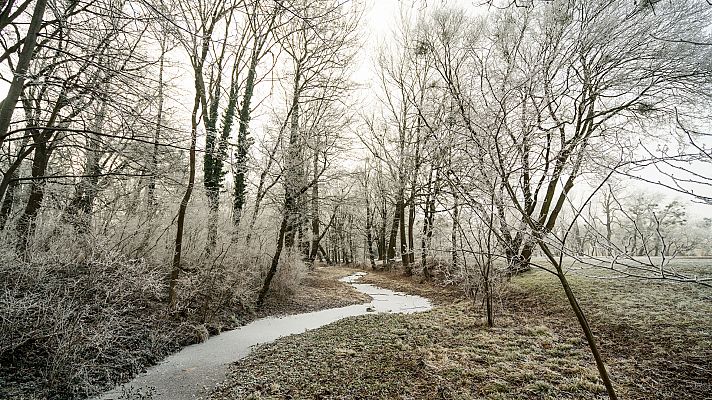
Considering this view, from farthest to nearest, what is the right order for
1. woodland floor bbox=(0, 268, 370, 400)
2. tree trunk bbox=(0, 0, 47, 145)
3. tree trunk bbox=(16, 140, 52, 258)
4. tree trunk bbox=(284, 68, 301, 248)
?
1. tree trunk bbox=(284, 68, 301, 248)
2. tree trunk bbox=(16, 140, 52, 258)
3. woodland floor bbox=(0, 268, 370, 400)
4. tree trunk bbox=(0, 0, 47, 145)

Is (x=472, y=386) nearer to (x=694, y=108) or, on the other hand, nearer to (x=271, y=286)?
(x=271, y=286)

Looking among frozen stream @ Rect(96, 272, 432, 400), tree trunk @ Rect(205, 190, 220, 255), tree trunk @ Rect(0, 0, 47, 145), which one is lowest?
frozen stream @ Rect(96, 272, 432, 400)

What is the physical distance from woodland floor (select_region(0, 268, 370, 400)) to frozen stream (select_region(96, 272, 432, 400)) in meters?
0.21

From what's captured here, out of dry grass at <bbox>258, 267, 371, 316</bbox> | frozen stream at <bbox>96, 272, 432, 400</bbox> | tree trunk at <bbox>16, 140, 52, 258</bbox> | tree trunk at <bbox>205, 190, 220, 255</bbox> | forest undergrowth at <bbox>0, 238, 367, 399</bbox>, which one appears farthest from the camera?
dry grass at <bbox>258, 267, 371, 316</bbox>

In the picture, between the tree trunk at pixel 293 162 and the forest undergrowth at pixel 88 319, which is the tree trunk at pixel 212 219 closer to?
the forest undergrowth at pixel 88 319

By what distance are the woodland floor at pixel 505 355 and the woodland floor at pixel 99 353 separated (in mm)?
1474

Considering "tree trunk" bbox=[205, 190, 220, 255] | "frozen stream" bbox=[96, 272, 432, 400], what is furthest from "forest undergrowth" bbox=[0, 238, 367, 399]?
"tree trunk" bbox=[205, 190, 220, 255]

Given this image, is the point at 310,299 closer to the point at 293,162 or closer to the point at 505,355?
the point at 293,162

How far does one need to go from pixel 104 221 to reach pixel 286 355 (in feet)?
16.4

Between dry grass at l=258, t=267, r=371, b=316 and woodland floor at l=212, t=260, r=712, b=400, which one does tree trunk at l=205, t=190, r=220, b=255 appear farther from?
woodland floor at l=212, t=260, r=712, b=400

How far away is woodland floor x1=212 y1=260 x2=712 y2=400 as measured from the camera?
405cm

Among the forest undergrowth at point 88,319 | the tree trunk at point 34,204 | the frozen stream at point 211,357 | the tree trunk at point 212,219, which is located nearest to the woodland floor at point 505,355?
the frozen stream at point 211,357

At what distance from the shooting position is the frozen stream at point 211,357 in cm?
445

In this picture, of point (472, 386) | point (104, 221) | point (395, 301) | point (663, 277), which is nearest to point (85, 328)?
point (104, 221)
